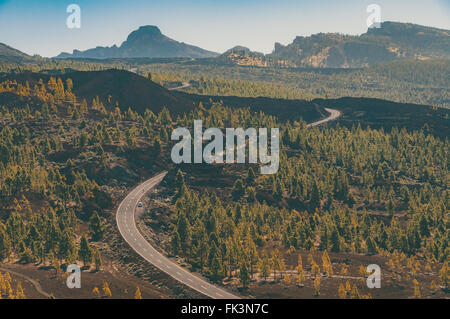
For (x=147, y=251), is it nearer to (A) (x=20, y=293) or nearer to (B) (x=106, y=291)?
(B) (x=106, y=291)

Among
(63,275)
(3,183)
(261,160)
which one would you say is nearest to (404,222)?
(261,160)

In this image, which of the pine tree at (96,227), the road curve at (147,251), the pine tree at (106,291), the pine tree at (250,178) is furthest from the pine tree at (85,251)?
the pine tree at (250,178)

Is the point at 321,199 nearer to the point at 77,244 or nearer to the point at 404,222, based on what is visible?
the point at 404,222

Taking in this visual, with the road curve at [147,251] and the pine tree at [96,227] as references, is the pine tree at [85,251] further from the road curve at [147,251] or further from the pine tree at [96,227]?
the pine tree at [96,227]

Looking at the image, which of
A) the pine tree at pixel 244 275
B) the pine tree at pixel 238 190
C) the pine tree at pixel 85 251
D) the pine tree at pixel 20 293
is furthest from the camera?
the pine tree at pixel 238 190

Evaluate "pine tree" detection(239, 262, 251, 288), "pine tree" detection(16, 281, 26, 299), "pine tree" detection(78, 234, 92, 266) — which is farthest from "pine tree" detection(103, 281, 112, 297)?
"pine tree" detection(239, 262, 251, 288)

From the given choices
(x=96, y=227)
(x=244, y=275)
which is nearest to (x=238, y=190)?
(x=96, y=227)

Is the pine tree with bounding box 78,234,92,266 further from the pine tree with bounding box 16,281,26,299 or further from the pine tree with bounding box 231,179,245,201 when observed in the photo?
the pine tree with bounding box 231,179,245,201

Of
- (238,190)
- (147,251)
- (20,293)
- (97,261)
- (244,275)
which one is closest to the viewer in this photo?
(20,293)
